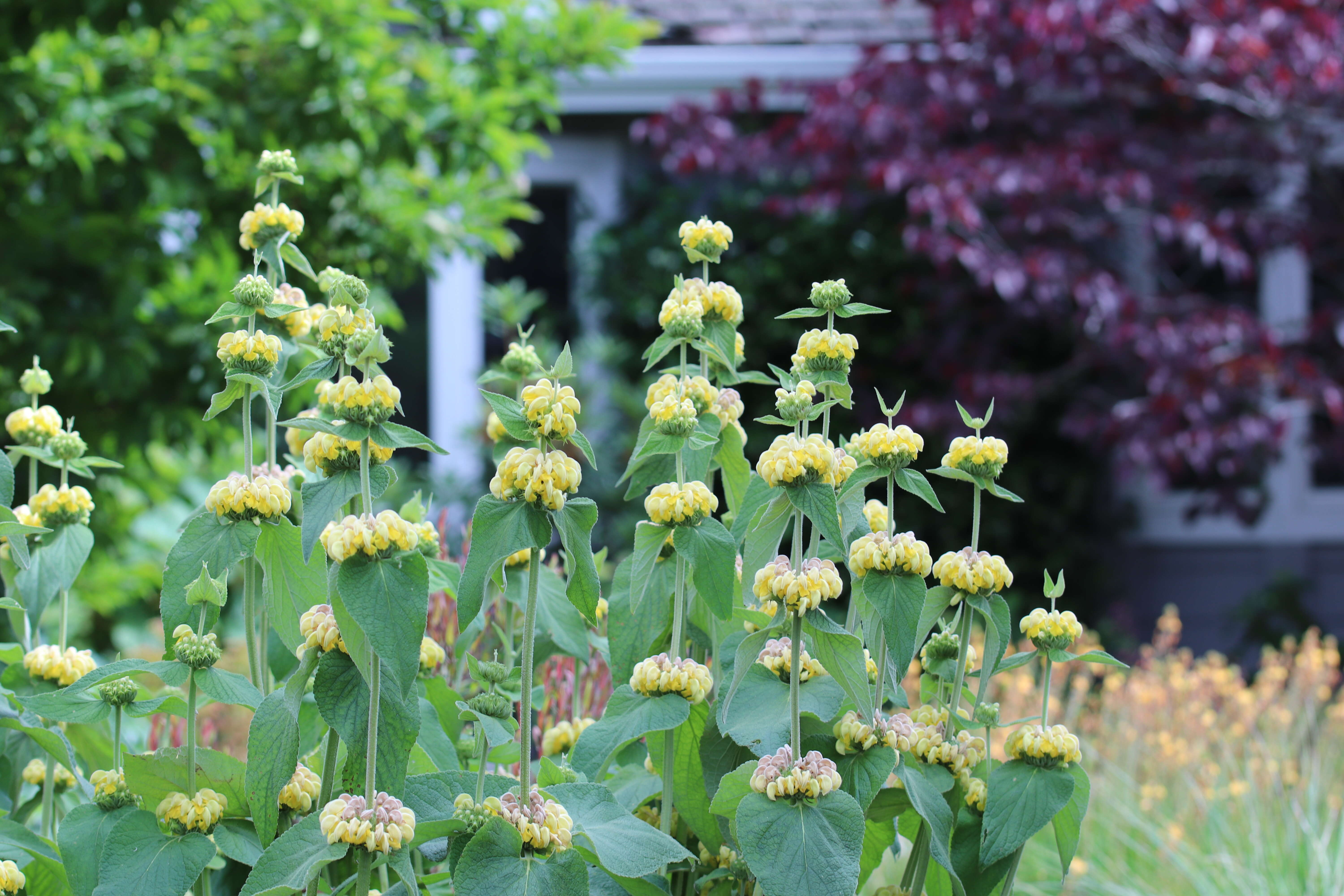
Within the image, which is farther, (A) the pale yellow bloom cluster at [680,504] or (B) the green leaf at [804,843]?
(A) the pale yellow bloom cluster at [680,504]

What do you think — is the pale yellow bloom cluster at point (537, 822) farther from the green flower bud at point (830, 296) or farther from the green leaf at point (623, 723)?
the green flower bud at point (830, 296)

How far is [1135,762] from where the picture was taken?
346cm

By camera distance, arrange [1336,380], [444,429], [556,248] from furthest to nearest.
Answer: [556,248], [444,429], [1336,380]

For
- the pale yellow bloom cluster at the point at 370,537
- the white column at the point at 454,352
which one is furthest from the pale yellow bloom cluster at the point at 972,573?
the white column at the point at 454,352

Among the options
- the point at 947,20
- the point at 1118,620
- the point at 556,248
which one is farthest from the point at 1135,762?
the point at 556,248

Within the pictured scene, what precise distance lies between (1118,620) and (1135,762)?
2745mm

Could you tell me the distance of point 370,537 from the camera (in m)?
0.80

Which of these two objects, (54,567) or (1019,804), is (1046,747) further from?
(54,567)

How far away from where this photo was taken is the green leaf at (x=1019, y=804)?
37.3 inches

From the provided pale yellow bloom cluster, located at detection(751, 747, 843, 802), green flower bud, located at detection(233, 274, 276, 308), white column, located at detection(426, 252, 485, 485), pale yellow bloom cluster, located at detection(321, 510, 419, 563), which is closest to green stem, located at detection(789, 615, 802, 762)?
pale yellow bloom cluster, located at detection(751, 747, 843, 802)

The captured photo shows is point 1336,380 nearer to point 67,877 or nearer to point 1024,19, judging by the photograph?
point 1024,19

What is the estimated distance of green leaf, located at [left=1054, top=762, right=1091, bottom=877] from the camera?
1025mm

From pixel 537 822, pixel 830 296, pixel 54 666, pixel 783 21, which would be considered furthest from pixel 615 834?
pixel 783 21

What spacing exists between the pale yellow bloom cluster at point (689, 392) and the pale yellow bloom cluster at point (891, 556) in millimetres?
208
